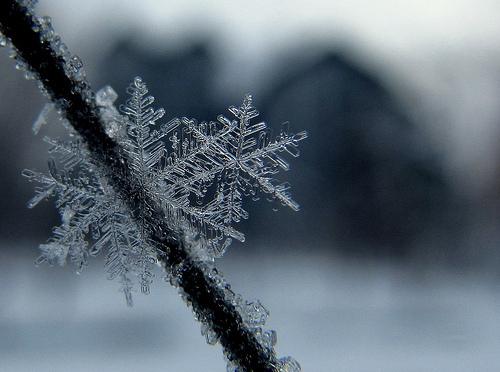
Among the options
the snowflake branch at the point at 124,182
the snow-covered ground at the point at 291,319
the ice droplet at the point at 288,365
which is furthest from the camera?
the snow-covered ground at the point at 291,319

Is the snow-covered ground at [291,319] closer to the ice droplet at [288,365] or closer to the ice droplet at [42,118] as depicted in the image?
the ice droplet at [288,365]

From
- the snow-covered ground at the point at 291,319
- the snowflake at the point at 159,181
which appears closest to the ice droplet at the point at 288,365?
the snowflake at the point at 159,181

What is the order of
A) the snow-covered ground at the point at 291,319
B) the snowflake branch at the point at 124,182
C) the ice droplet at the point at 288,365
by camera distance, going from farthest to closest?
1. the snow-covered ground at the point at 291,319
2. the ice droplet at the point at 288,365
3. the snowflake branch at the point at 124,182

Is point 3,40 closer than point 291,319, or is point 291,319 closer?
point 3,40

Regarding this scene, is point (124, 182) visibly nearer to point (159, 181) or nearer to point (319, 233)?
point (159, 181)

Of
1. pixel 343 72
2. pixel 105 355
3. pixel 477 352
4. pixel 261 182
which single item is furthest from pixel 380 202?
pixel 261 182

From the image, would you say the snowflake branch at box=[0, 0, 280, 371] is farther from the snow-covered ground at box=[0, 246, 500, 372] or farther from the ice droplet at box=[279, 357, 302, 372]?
the snow-covered ground at box=[0, 246, 500, 372]

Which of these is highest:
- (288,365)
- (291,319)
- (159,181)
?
(291,319)

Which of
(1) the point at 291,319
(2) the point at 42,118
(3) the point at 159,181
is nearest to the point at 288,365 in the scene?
(3) the point at 159,181

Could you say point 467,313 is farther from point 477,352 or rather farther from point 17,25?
point 17,25
